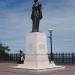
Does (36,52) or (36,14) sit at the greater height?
(36,14)

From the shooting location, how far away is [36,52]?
28.5m

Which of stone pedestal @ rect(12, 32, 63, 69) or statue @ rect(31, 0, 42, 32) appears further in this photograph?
statue @ rect(31, 0, 42, 32)

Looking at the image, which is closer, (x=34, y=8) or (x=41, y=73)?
(x=41, y=73)

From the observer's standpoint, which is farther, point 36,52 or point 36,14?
point 36,14

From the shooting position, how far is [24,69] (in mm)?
26953

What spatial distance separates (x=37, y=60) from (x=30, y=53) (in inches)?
38.7

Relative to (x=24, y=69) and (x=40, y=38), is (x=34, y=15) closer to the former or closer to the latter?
(x=40, y=38)

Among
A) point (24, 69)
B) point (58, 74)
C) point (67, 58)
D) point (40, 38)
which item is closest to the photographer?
point (58, 74)

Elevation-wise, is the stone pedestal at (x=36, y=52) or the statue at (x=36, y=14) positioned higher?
the statue at (x=36, y=14)

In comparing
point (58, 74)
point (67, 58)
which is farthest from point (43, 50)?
point (67, 58)

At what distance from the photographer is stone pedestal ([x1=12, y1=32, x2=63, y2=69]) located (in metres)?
28.3

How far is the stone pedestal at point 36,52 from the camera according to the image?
28.3 meters

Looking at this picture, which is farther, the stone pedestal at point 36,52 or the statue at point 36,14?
the statue at point 36,14

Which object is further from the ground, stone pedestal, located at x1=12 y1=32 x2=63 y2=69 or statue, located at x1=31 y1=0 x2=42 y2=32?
statue, located at x1=31 y1=0 x2=42 y2=32
